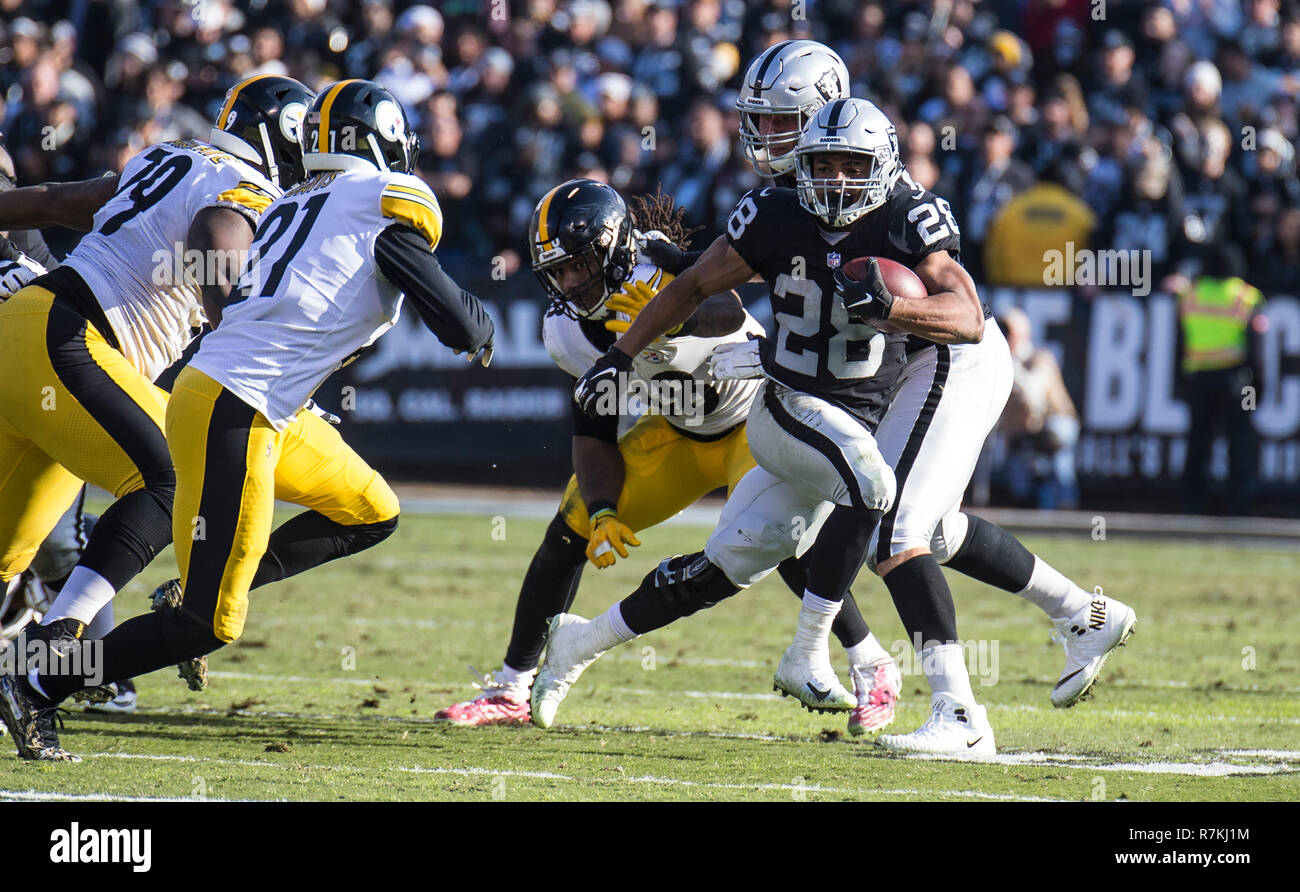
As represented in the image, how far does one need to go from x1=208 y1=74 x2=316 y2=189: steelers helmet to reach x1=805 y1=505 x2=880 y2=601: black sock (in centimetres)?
186

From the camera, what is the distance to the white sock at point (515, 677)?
5.13 metres

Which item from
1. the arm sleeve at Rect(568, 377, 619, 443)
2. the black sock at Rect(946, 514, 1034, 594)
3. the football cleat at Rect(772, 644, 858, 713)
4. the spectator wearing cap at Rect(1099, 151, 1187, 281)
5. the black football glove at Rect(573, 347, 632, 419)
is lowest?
the football cleat at Rect(772, 644, 858, 713)

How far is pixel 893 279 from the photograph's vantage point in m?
4.20

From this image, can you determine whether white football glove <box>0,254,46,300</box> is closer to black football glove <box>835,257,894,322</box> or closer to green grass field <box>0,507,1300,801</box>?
green grass field <box>0,507,1300,801</box>

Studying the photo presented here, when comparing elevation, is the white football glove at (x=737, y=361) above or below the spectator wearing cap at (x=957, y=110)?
below

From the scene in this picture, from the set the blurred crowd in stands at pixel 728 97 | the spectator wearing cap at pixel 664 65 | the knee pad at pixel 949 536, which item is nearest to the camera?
the knee pad at pixel 949 536

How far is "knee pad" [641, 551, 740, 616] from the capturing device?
4637 mm

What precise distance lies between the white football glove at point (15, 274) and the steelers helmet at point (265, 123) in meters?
0.70

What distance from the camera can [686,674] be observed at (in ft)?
19.4

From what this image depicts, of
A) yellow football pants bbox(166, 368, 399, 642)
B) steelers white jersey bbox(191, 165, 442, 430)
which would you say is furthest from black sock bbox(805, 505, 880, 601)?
yellow football pants bbox(166, 368, 399, 642)

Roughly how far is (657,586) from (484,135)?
861 centimetres

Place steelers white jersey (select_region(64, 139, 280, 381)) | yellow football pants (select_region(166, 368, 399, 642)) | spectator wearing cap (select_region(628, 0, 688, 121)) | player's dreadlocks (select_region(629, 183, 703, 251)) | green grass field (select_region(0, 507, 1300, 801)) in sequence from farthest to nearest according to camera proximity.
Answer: spectator wearing cap (select_region(628, 0, 688, 121)) < player's dreadlocks (select_region(629, 183, 703, 251)) < steelers white jersey (select_region(64, 139, 280, 381)) < yellow football pants (select_region(166, 368, 399, 642)) < green grass field (select_region(0, 507, 1300, 801))

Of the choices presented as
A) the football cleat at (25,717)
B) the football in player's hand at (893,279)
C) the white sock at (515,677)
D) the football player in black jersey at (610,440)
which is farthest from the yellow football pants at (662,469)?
the football cleat at (25,717)

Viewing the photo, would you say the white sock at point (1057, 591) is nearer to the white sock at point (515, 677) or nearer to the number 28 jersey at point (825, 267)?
the number 28 jersey at point (825, 267)
